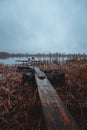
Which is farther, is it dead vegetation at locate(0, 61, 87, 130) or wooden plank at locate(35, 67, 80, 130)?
dead vegetation at locate(0, 61, 87, 130)

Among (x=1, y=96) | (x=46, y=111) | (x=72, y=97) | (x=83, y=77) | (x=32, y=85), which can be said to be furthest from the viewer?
(x=83, y=77)

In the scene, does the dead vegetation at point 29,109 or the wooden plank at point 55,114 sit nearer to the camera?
the wooden plank at point 55,114

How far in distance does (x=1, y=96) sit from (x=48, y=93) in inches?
65.5

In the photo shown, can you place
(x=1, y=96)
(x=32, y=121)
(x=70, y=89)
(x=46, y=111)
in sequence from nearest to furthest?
(x=46, y=111)
(x=32, y=121)
(x=1, y=96)
(x=70, y=89)

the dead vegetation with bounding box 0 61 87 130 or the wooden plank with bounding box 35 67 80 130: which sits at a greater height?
the wooden plank with bounding box 35 67 80 130

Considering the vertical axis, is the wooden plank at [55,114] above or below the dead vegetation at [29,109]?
above

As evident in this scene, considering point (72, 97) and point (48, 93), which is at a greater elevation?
point (48, 93)

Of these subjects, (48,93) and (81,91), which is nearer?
(48,93)

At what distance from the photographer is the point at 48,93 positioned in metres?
2.95

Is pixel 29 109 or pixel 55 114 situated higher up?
pixel 55 114

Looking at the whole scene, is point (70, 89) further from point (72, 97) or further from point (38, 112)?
point (38, 112)

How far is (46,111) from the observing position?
7.24 ft

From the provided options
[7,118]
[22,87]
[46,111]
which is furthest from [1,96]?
[46,111]

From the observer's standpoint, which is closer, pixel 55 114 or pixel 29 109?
pixel 55 114
